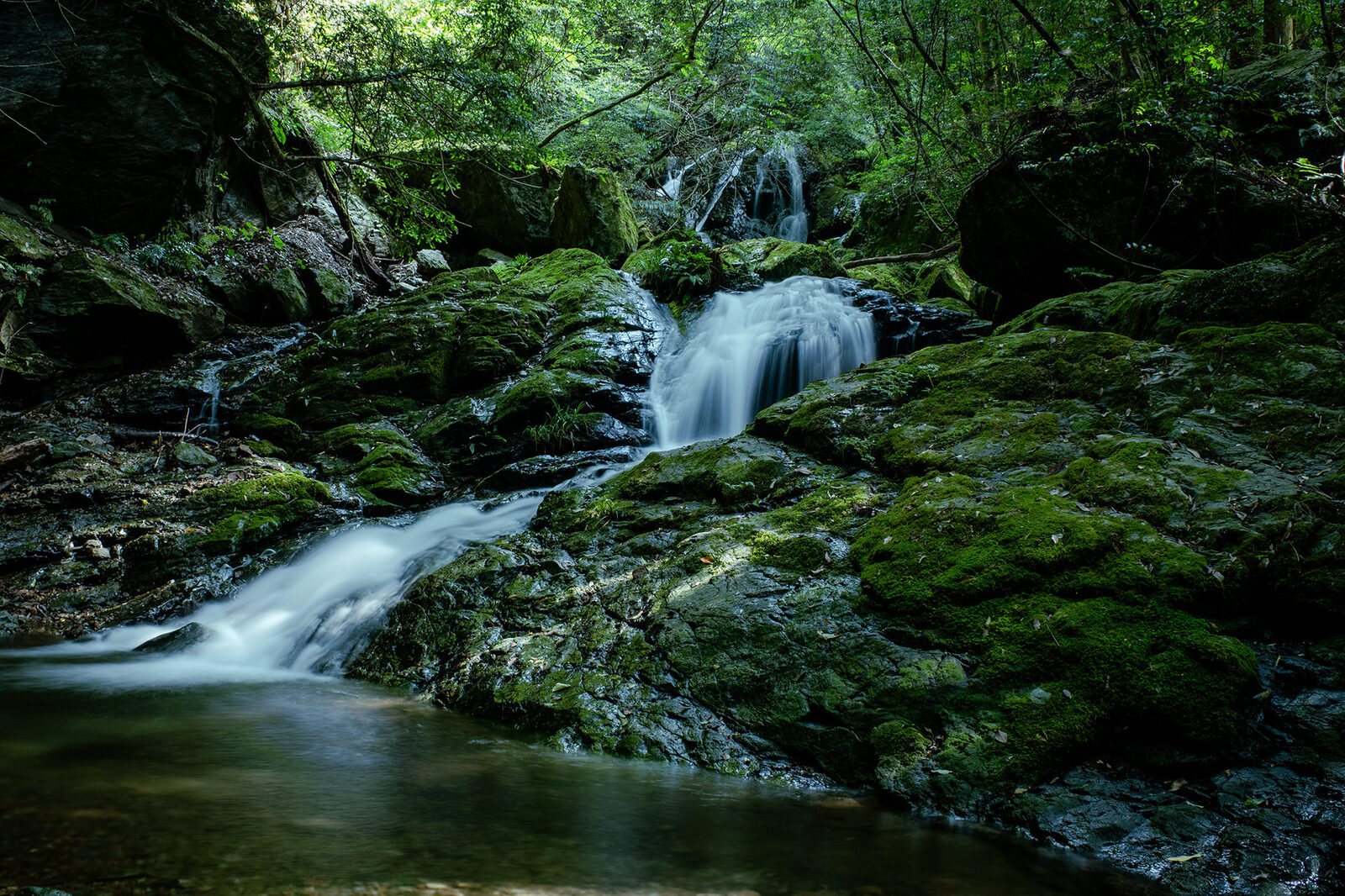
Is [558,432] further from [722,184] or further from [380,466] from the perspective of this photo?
[722,184]

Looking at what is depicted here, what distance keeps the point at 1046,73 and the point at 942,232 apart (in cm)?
522

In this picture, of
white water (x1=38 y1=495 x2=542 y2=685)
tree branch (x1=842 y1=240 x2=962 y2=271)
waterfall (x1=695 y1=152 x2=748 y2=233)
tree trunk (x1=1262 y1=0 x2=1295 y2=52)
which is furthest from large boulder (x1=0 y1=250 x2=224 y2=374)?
tree trunk (x1=1262 y1=0 x2=1295 y2=52)

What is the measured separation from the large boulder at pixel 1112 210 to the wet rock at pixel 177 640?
30.6 ft

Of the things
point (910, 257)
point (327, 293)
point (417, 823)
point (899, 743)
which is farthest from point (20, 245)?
point (910, 257)

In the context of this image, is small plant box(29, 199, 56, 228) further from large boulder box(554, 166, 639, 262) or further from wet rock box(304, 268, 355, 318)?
large boulder box(554, 166, 639, 262)

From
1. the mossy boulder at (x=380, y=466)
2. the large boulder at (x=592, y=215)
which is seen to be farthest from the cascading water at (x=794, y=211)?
the mossy boulder at (x=380, y=466)

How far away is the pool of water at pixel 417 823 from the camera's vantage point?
5.44 feet

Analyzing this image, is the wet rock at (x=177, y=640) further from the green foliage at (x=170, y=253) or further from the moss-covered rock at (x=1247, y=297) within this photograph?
the moss-covered rock at (x=1247, y=297)

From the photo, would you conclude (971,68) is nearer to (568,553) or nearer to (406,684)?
(568,553)

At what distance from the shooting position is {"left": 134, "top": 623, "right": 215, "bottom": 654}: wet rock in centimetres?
471

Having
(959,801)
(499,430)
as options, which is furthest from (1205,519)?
(499,430)

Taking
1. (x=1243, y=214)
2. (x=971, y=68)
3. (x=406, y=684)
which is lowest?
(x=406, y=684)

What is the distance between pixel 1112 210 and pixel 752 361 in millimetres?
4688

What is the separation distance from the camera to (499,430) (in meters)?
8.40
